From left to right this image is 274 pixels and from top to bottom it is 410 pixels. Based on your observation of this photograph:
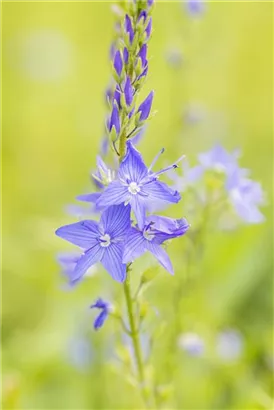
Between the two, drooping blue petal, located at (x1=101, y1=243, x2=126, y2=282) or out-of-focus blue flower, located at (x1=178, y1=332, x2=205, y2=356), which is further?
out-of-focus blue flower, located at (x1=178, y1=332, x2=205, y2=356)

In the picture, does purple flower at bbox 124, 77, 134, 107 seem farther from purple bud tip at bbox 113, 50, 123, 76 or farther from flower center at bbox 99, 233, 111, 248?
flower center at bbox 99, 233, 111, 248

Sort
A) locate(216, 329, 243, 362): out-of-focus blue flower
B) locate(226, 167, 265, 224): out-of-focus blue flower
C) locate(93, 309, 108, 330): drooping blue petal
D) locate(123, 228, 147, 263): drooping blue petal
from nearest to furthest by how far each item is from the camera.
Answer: locate(123, 228, 147, 263): drooping blue petal
locate(93, 309, 108, 330): drooping blue petal
locate(226, 167, 265, 224): out-of-focus blue flower
locate(216, 329, 243, 362): out-of-focus blue flower

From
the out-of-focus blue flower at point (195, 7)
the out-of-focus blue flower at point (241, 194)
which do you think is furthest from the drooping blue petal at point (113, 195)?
the out-of-focus blue flower at point (195, 7)

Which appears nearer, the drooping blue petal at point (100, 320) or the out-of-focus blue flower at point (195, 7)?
the drooping blue petal at point (100, 320)

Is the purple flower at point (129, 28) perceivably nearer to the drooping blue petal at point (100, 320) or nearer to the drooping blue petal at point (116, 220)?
the drooping blue petal at point (116, 220)

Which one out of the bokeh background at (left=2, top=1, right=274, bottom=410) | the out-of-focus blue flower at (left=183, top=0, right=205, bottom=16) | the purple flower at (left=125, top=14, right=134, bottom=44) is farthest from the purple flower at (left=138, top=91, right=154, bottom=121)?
the out-of-focus blue flower at (left=183, top=0, right=205, bottom=16)

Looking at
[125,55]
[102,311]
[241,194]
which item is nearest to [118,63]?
[125,55]

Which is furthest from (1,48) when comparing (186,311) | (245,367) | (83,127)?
(245,367)

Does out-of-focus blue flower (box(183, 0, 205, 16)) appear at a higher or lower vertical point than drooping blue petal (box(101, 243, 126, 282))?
higher

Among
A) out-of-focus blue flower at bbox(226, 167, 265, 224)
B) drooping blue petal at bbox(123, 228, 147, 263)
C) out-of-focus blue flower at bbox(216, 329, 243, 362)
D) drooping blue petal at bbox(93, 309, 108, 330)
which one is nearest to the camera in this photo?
drooping blue petal at bbox(123, 228, 147, 263)
